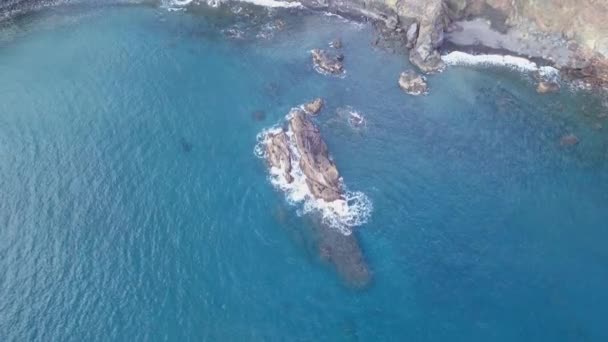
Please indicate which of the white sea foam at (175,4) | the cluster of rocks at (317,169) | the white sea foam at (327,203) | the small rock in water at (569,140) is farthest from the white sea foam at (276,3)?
the small rock in water at (569,140)

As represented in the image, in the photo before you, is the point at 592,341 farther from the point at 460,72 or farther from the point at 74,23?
the point at 74,23

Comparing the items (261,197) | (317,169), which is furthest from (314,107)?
(261,197)

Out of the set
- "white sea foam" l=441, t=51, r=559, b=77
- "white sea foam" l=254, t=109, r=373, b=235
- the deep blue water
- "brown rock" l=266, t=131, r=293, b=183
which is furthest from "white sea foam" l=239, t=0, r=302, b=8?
Answer: "white sea foam" l=254, t=109, r=373, b=235

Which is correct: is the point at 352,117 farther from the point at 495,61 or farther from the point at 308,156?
the point at 495,61

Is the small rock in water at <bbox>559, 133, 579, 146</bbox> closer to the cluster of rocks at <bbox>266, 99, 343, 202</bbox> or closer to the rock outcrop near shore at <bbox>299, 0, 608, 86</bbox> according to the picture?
the rock outcrop near shore at <bbox>299, 0, 608, 86</bbox>

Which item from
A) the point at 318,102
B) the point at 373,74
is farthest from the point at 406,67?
the point at 318,102

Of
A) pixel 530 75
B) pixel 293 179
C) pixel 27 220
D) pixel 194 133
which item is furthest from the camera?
pixel 530 75
